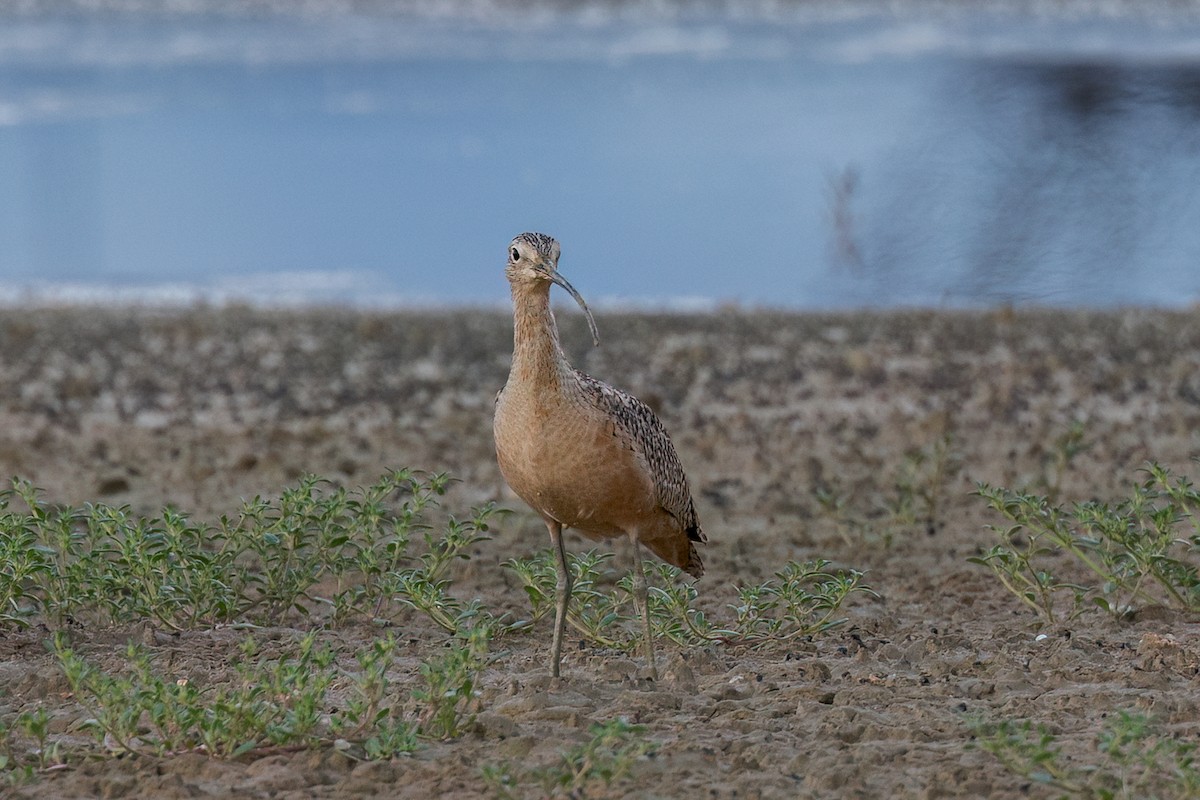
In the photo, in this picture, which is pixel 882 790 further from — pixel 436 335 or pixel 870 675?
pixel 436 335

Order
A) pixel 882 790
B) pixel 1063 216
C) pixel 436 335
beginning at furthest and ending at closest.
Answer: pixel 1063 216
pixel 436 335
pixel 882 790

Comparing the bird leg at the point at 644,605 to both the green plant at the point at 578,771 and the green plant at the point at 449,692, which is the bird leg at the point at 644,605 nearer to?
the green plant at the point at 449,692

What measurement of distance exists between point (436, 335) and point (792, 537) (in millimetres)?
4869

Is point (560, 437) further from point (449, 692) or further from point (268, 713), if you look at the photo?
point (268, 713)

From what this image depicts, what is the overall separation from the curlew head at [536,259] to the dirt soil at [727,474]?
1010 millimetres

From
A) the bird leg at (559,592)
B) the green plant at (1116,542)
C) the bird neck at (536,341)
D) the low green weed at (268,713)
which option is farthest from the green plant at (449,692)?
the green plant at (1116,542)

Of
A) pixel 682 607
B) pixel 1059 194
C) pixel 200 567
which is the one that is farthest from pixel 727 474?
pixel 1059 194

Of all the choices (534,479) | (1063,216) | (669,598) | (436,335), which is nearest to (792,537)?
(669,598)

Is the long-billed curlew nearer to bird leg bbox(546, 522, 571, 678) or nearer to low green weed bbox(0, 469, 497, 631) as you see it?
bird leg bbox(546, 522, 571, 678)

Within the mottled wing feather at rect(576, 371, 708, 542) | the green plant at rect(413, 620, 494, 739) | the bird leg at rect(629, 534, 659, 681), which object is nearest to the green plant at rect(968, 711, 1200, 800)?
the bird leg at rect(629, 534, 659, 681)

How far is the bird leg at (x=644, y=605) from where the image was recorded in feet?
13.3

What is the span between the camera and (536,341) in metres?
3.96

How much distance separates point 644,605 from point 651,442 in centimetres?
44

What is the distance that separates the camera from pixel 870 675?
4.06 m
